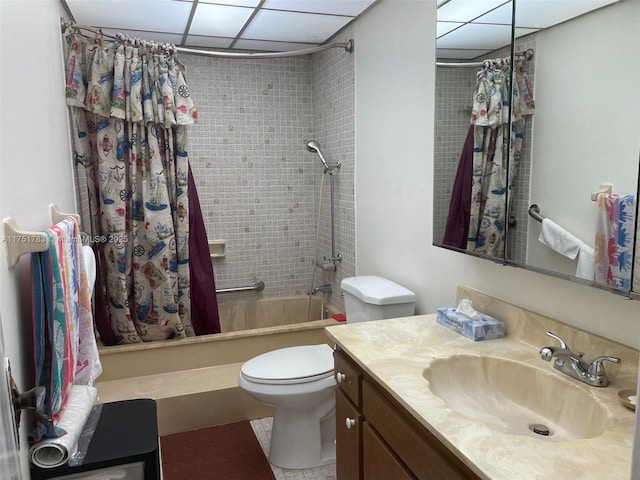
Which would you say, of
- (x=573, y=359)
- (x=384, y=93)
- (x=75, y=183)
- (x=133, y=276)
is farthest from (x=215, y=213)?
(x=573, y=359)

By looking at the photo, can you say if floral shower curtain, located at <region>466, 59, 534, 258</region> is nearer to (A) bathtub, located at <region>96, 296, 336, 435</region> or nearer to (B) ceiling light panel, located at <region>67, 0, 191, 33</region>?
(A) bathtub, located at <region>96, 296, 336, 435</region>

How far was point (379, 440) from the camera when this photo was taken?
1.39 metres

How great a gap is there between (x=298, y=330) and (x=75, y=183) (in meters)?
1.56

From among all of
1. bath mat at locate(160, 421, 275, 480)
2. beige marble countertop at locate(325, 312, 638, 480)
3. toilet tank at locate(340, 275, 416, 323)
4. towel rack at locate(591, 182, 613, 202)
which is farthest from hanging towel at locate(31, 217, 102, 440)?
towel rack at locate(591, 182, 613, 202)

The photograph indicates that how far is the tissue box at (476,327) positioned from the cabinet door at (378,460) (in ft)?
1.54

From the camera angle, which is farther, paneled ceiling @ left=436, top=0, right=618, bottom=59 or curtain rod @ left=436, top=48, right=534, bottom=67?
curtain rod @ left=436, top=48, right=534, bottom=67

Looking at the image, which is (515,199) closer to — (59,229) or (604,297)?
(604,297)

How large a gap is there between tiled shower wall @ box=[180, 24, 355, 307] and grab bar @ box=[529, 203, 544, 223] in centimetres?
176

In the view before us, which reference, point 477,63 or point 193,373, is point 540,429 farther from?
point 193,373

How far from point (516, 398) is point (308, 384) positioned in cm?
97

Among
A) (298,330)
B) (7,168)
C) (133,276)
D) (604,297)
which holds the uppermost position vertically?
(7,168)

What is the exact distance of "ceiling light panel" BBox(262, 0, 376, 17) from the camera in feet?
7.92

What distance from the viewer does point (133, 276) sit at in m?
2.82

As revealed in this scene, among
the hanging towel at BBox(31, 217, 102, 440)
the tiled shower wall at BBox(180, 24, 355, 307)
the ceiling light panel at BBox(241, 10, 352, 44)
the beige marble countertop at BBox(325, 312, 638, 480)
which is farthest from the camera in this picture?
the tiled shower wall at BBox(180, 24, 355, 307)
